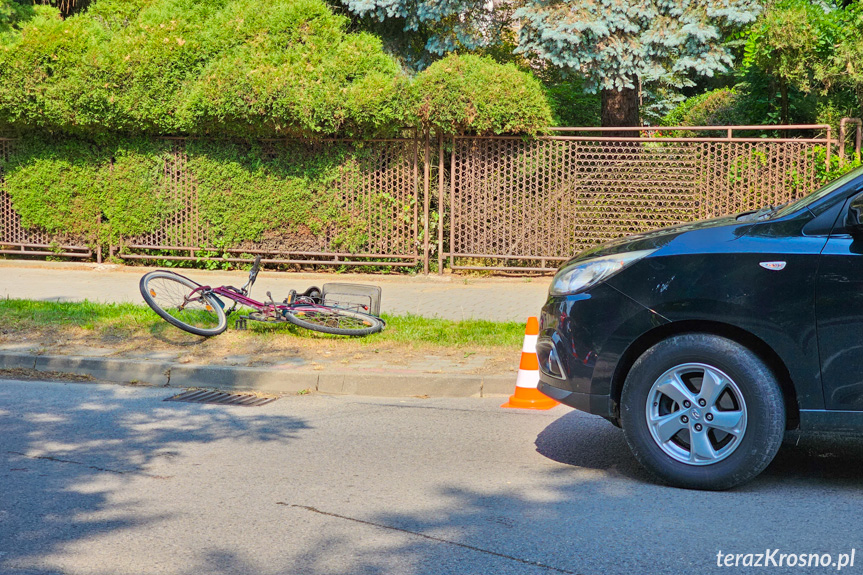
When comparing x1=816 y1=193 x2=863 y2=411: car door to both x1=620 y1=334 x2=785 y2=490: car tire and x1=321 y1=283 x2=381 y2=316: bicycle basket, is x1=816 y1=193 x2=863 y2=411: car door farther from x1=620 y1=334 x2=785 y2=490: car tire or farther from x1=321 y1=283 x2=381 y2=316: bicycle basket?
x1=321 y1=283 x2=381 y2=316: bicycle basket

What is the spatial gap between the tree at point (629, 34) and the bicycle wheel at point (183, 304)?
766 centimetres

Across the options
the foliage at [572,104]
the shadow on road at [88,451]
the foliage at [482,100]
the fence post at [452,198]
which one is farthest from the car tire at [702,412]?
the foliage at [572,104]

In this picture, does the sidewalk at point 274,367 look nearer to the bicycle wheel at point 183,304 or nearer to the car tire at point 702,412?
the bicycle wheel at point 183,304

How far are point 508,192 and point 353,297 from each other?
465cm

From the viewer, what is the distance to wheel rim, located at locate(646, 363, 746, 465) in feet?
15.1

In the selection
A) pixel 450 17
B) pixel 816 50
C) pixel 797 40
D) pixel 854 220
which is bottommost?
pixel 854 220

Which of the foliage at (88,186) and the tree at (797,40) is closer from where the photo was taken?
the tree at (797,40)

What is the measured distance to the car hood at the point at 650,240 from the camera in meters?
4.89

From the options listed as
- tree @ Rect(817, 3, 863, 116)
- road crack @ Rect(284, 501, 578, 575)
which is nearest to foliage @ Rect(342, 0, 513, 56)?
tree @ Rect(817, 3, 863, 116)

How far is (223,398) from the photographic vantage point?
7.20 meters

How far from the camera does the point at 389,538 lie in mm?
4074

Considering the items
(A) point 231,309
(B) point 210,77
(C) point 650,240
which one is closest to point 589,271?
(C) point 650,240

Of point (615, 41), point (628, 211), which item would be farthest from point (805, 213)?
point (615, 41)

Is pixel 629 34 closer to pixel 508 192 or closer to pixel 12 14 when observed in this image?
pixel 508 192
